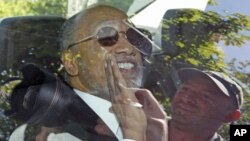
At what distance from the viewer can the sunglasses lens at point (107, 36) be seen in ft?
5.79

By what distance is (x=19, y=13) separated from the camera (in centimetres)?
180

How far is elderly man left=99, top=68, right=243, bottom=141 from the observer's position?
173cm

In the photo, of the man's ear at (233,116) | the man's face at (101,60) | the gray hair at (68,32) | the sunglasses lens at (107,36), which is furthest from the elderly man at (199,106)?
the gray hair at (68,32)

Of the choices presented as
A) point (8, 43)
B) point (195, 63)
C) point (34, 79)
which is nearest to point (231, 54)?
point (195, 63)

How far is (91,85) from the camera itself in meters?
1.76

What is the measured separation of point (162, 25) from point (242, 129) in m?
0.60

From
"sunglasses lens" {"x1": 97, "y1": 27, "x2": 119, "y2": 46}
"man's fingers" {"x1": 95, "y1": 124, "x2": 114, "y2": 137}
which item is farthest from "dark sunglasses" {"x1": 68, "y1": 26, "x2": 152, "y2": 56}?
"man's fingers" {"x1": 95, "y1": 124, "x2": 114, "y2": 137}

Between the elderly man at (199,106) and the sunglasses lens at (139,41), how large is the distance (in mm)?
192

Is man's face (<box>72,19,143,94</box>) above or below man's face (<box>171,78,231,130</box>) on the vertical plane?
above

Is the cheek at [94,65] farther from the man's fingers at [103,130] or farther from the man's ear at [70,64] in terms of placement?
the man's fingers at [103,130]

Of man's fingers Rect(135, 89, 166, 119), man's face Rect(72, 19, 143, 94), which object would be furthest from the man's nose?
man's fingers Rect(135, 89, 166, 119)

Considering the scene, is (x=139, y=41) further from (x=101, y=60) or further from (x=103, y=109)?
(x=103, y=109)

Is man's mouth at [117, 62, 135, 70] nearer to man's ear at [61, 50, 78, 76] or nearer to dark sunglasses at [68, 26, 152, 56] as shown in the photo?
dark sunglasses at [68, 26, 152, 56]

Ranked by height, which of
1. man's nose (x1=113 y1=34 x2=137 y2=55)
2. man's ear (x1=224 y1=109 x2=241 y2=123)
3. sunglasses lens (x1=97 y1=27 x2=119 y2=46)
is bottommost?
man's ear (x1=224 y1=109 x2=241 y2=123)
